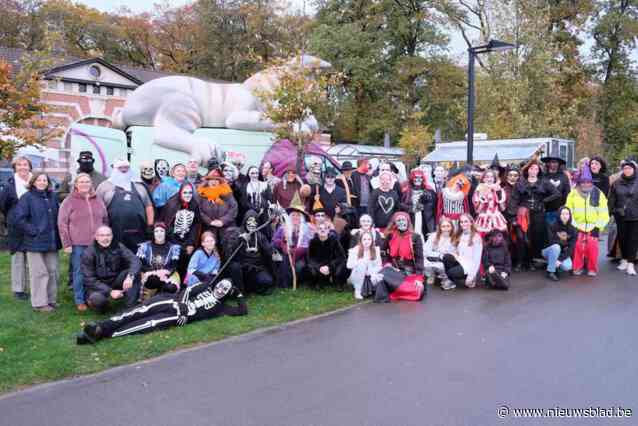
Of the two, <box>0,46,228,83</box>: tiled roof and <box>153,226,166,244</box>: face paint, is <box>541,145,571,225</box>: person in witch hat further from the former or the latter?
<box>0,46,228,83</box>: tiled roof

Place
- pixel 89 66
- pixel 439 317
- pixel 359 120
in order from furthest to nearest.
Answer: pixel 359 120 → pixel 89 66 → pixel 439 317

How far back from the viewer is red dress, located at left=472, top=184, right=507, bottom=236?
8469mm

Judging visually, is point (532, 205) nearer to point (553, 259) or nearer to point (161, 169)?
point (553, 259)

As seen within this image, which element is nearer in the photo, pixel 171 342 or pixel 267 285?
pixel 171 342

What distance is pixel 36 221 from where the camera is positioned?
261 inches

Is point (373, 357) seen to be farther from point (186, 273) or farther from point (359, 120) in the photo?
point (359, 120)

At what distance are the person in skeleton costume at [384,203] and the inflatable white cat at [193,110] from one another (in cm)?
389

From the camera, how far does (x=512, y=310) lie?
670cm

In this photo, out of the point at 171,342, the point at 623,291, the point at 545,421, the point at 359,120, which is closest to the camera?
the point at 545,421

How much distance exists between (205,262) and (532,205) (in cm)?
547

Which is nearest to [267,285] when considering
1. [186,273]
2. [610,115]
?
[186,273]

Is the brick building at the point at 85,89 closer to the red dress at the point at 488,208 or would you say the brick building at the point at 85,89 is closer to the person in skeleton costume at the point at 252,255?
the person in skeleton costume at the point at 252,255

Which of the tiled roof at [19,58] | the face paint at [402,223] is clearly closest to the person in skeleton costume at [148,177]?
the face paint at [402,223]

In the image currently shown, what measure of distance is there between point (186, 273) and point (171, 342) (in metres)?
1.72
